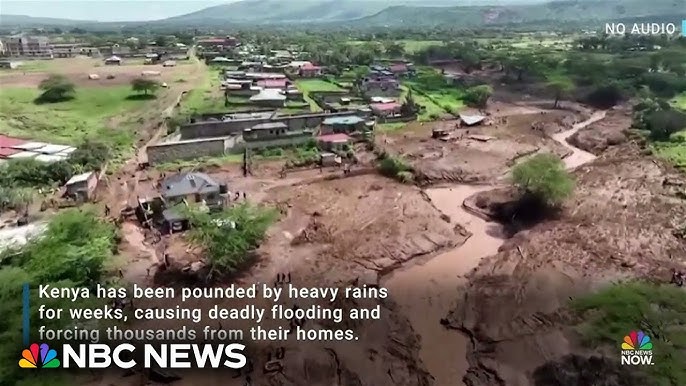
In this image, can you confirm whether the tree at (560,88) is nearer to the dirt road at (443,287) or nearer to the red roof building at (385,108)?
the red roof building at (385,108)

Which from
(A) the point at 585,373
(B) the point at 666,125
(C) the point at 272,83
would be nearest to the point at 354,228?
(A) the point at 585,373

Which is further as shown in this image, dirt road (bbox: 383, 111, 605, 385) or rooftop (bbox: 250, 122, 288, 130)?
rooftop (bbox: 250, 122, 288, 130)

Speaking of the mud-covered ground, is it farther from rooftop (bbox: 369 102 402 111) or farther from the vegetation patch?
the vegetation patch

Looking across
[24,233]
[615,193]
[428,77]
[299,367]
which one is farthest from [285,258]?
[428,77]

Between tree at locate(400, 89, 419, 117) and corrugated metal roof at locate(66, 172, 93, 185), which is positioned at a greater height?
tree at locate(400, 89, 419, 117)

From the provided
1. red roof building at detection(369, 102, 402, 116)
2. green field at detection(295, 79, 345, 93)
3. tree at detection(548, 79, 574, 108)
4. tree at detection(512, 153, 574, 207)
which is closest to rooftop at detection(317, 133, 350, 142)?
red roof building at detection(369, 102, 402, 116)

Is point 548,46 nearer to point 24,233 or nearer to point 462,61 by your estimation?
point 462,61

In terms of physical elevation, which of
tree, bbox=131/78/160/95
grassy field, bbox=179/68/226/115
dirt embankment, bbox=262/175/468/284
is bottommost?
dirt embankment, bbox=262/175/468/284
